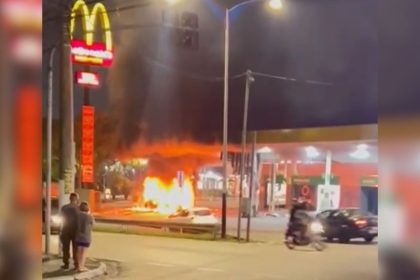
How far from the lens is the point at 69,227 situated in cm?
887

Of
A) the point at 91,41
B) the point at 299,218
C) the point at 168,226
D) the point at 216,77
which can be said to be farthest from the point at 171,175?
the point at 91,41

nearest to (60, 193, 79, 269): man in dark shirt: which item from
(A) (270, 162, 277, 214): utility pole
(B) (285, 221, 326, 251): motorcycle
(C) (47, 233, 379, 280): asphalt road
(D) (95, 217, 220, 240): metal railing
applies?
(C) (47, 233, 379, 280): asphalt road

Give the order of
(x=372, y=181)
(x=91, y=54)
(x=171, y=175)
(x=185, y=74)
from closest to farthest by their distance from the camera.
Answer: (x=372, y=181), (x=91, y=54), (x=185, y=74), (x=171, y=175)

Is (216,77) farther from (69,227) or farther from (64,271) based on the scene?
(64,271)

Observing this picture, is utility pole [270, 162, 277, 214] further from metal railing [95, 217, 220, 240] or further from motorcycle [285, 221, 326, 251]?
motorcycle [285, 221, 326, 251]

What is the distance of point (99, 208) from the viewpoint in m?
18.1

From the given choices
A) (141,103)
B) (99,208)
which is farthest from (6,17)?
(141,103)

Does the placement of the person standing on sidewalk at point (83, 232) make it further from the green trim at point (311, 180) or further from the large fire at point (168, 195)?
the large fire at point (168, 195)

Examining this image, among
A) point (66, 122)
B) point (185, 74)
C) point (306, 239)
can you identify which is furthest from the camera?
point (185, 74)

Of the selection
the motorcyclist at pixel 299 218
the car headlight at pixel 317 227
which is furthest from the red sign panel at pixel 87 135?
the car headlight at pixel 317 227

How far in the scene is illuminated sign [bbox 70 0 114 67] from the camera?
32.1 feet

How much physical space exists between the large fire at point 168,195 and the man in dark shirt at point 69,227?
11010 millimetres

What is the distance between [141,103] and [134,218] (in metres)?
6.82

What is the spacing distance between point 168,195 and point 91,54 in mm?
10616
